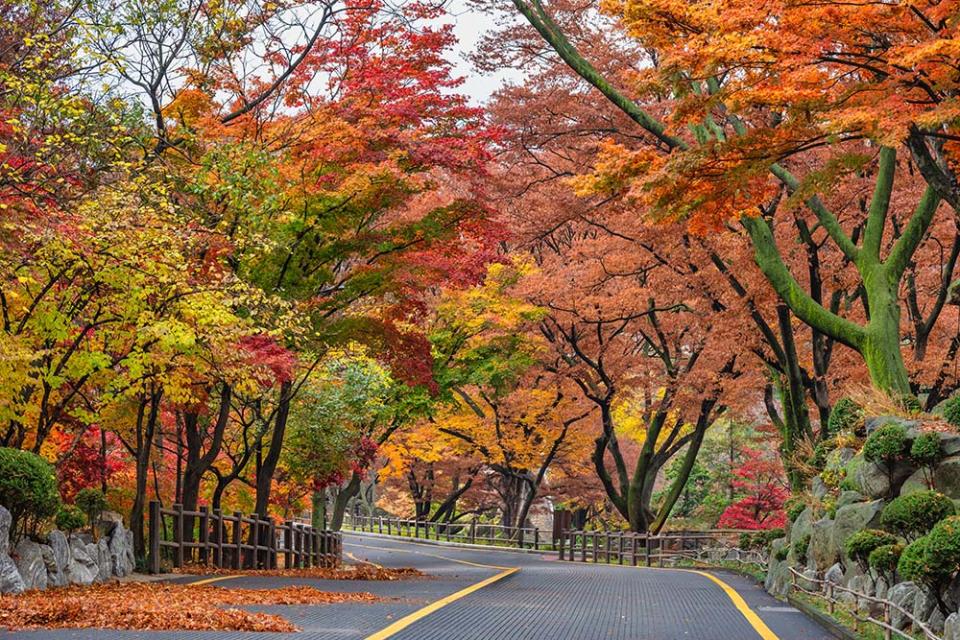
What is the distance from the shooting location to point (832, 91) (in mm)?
12133

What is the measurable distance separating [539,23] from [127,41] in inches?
255

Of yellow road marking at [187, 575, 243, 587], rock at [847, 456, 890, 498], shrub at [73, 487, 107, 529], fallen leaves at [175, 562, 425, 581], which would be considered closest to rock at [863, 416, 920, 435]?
rock at [847, 456, 890, 498]

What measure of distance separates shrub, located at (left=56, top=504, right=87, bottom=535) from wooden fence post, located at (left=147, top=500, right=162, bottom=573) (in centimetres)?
219

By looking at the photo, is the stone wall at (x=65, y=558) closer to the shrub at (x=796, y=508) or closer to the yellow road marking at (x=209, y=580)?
the yellow road marking at (x=209, y=580)

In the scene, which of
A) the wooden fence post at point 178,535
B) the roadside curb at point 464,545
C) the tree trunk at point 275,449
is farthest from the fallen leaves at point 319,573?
the roadside curb at point 464,545

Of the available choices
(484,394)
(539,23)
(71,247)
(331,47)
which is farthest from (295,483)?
(71,247)

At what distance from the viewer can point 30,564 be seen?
1269 cm

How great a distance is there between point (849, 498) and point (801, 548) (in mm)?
2319

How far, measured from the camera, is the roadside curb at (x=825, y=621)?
9824 millimetres

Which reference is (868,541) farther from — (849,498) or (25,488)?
(25,488)

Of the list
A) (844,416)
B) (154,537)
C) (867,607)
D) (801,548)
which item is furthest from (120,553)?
(844,416)

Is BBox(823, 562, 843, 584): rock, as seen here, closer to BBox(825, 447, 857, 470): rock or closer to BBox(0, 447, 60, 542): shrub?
BBox(825, 447, 857, 470): rock

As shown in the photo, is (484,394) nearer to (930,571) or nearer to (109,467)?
(109,467)

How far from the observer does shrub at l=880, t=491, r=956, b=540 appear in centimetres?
1015
